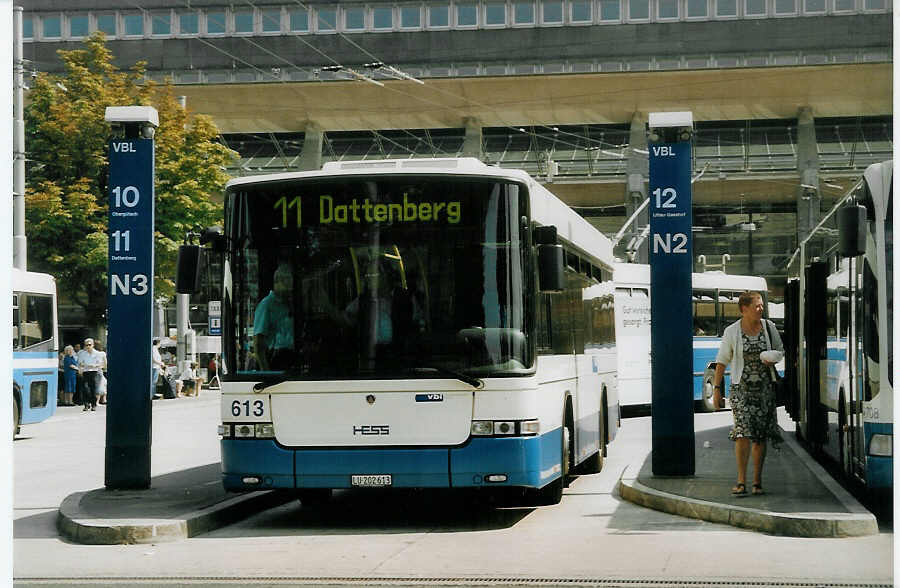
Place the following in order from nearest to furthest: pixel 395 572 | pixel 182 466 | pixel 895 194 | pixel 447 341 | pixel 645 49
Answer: pixel 395 572 < pixel 895 194 < pixel 447 341 < pixel 182 466 < pixel 645 49

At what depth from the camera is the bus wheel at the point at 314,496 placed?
1211cm

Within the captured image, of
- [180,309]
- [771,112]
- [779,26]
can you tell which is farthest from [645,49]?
[180,309]

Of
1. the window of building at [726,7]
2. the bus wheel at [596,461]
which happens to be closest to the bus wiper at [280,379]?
the bus wheel at [596,461]

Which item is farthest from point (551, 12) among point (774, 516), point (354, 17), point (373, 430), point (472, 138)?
point (472, 138)

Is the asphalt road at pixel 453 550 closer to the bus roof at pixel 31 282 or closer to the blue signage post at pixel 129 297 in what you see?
the blue signage post at pixel 129 297

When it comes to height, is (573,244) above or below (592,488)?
above

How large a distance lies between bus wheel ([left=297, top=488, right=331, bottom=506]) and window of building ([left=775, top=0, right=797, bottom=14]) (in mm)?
9012

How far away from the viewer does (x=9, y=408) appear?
7.38m

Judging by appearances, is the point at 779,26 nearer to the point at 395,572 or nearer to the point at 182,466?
the point at 182,466

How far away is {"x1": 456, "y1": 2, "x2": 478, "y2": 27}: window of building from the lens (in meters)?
26.2

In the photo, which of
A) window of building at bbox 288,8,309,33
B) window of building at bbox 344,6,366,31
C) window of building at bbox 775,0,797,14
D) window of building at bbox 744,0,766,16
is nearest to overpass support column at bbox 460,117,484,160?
window of building at bbox 288,8,309,33

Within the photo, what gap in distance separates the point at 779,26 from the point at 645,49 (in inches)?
380

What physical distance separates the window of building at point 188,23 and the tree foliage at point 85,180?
12.2ft

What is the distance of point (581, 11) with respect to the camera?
21703 millimetres
